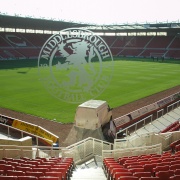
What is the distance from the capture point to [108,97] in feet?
90.5

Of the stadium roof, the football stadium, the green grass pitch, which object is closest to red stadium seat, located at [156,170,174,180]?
the football stadium

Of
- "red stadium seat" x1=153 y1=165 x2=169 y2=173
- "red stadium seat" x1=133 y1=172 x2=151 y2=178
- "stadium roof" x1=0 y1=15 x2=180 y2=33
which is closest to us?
"red stadium seat" x1=133 y1=172 x2=151 y2=178

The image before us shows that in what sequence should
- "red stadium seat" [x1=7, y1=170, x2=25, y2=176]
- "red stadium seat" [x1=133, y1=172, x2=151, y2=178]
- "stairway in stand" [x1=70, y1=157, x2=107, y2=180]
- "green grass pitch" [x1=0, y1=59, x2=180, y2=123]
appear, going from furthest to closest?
"green grass pitch" [x1=0, y1=59, x2=180, y2=123] < "stairway in stand" [x1=70, y1=157, x2=107, y2=180] < "red stadium seat" [x1=7, y1=170, x2=25, y2=176] < "red stadium seat" [x1=133, y1=172, x2=151, y2=178]

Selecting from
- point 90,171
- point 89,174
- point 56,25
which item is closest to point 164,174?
point 89,174

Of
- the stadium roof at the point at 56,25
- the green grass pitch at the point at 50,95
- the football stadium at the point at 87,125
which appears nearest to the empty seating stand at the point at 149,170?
the football stadium at the point at 87,125

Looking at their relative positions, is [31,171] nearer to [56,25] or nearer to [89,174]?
[89,174]

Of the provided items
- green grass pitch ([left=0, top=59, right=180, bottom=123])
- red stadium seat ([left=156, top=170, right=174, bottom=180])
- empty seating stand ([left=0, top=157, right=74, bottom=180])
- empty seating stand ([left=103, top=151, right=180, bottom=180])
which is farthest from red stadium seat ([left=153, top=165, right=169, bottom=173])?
green grass pitch ([left=0, top=59, right=180, bottom=123])

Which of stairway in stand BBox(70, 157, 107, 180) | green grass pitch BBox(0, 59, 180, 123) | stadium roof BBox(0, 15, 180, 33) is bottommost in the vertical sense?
stairway in stand BBox(70, 157, 107, 180)

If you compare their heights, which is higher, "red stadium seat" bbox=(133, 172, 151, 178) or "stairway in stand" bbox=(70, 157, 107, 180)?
"red stadium seat" bbox=(133, 172, 151, 178)

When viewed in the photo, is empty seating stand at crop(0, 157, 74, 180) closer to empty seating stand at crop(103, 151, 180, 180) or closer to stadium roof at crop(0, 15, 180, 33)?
empty seating stand at crop(103, 151, 180, 180)

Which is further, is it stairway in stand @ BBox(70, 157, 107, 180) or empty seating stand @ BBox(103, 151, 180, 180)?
stairway in stand @ BBox(70, 157, 107, 180)

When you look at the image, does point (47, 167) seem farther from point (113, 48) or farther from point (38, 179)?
point (113, 48)

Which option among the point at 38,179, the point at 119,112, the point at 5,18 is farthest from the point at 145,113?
the point at 5,18

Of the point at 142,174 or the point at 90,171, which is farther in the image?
the point at 90,171
